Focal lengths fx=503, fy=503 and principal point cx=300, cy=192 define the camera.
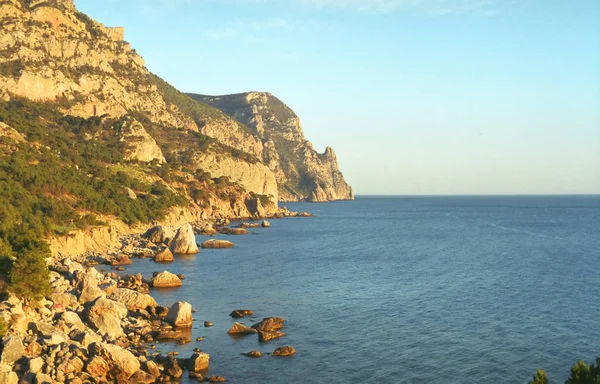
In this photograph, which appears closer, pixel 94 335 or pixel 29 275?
pixel 94 335

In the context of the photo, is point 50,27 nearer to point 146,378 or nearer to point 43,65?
point 43,65

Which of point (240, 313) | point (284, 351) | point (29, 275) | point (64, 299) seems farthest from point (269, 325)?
point (29, 275)

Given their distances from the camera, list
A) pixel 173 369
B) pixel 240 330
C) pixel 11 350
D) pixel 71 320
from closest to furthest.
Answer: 1. pixel 11 350
2. pixel 173 369
3. pixel 71 320
4. pixel 240 330

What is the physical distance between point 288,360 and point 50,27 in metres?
184

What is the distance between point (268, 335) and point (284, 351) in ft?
14.7

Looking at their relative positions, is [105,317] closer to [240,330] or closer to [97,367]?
[97,367]

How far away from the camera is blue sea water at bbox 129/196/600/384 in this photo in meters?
39.0

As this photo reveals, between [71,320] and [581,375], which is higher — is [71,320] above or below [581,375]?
below

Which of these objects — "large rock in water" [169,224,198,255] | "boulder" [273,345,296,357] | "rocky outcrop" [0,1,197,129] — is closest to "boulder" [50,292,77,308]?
"boulder" [273,345,296,357]

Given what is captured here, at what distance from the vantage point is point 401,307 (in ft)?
187

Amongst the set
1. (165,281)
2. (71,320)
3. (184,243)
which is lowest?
(165,281)

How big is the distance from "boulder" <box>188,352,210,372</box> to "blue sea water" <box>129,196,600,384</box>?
737 mm

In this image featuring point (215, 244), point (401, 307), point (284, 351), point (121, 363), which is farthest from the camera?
point (215, 244)

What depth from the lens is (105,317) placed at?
44812 mm
